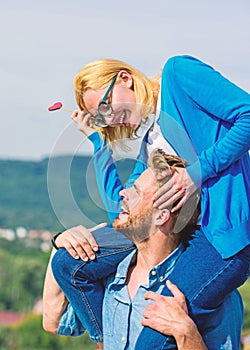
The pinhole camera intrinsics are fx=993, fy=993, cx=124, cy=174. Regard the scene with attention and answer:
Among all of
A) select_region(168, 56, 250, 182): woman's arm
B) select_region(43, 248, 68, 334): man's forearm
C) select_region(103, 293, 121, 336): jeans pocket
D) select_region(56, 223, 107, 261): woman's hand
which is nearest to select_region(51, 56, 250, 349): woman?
select_region(168, 56, 250, 182): woman's arm

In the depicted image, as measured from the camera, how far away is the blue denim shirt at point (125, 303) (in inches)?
104

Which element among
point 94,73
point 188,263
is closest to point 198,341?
point 188,263

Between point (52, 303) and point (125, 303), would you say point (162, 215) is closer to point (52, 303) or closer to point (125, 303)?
point (125, 303)

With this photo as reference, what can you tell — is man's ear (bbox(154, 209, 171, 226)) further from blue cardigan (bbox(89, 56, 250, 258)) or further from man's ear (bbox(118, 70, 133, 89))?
man's ear (bbox(118, 70, 133, 89))

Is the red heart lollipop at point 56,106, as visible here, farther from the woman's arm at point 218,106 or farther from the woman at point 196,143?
the woman's arm at point 218,106

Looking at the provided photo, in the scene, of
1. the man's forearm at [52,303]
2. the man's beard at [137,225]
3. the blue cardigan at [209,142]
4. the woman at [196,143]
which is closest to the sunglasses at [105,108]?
the woman at [196,143]

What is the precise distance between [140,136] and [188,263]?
0.35 meters

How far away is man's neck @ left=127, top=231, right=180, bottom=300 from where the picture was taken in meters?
2.62

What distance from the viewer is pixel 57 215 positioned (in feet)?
8.61

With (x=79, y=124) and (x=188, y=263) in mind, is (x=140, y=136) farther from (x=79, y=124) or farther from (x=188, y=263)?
(x=188, y=263)

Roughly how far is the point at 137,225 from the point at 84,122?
32cm

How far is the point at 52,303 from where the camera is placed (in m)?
2.85

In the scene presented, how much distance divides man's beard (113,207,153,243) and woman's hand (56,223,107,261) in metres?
0.11

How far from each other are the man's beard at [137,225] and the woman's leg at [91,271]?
81mm
